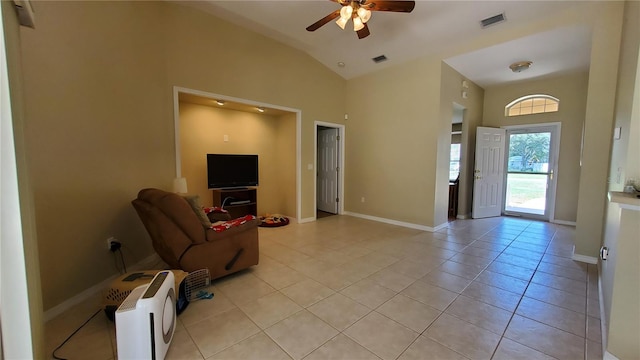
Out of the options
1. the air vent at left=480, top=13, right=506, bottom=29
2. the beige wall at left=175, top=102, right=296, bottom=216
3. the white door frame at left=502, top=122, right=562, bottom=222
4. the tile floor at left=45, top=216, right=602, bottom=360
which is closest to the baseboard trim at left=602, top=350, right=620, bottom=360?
the tile floor at left=45, top=216, right=602, bottom=360

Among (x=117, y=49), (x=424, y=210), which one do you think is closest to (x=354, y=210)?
(x=424, y=210)

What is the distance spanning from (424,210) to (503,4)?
3098 millimetres

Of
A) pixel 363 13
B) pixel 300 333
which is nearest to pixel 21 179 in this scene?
pixel 300 333

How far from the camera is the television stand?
177 inches

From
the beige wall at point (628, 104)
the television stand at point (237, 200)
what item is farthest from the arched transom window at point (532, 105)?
the television stand at point (237, 200)

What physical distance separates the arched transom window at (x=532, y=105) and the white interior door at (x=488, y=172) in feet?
1.65

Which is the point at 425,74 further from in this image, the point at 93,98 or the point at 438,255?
the point at 93,98

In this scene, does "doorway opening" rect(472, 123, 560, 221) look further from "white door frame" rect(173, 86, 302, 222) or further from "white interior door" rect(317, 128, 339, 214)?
"white door frame" rect(173, 86, 302, 222)

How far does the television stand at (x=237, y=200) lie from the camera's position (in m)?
4.50

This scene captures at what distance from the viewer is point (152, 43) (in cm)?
300

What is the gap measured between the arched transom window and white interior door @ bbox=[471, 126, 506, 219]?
0.50 meters

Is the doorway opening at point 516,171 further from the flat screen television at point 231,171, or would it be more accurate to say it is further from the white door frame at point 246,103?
the flat screen television at point 231,171

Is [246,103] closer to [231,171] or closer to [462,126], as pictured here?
[231,171]

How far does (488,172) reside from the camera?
18.2ft
